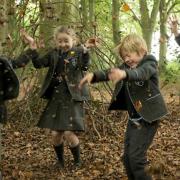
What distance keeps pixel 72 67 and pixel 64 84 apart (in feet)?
0.77

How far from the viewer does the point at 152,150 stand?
6.80 m

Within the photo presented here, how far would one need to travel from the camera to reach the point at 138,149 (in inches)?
171

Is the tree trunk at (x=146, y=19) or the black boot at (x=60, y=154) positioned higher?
the tree trunk at (x=146, y=19)

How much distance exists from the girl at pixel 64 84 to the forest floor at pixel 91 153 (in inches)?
23.1

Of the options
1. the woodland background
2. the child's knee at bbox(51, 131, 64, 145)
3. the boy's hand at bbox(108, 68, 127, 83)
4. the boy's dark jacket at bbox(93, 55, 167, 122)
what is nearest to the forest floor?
the woodland background

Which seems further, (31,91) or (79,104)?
(31,91)

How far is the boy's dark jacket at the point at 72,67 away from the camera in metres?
5.57

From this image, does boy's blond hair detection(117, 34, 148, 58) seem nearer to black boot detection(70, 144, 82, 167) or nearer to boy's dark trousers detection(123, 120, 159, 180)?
boy's dark trousers detection(123, 120, 159, 180)

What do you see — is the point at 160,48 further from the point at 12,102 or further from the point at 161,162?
the point at 161,162

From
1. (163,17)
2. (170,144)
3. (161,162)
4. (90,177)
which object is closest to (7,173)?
(90,177)

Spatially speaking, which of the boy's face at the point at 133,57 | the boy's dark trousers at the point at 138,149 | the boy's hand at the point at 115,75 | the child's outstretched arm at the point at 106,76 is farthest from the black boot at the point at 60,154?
the boy's hand at the point at 115,75

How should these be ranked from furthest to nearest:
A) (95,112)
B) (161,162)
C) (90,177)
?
1. (95,112)
2. (161,162)
3. (90,177)

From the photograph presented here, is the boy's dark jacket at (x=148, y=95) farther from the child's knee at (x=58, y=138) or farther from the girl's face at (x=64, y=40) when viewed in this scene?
the child's knee at (x=58, y=138)

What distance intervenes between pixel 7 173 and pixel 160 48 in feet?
59.4
